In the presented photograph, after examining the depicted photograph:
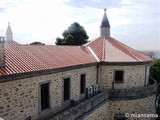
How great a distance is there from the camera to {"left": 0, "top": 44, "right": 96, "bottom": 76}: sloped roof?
43.0ft

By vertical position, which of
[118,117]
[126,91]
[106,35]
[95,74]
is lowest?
[118,117]

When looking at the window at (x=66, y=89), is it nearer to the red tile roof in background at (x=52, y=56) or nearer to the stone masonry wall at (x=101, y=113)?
the red tile roof in background at (x=52, y=56)

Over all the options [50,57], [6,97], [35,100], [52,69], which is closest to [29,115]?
[35,100]

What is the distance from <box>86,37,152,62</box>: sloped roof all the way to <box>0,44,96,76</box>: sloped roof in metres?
3.79

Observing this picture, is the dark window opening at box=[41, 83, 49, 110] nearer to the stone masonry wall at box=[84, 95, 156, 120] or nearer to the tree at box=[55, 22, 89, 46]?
the stone masonry wall at box=[84, 95, 156, 120]

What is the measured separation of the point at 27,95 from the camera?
1355cm

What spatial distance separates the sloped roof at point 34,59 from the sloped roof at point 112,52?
149 inches

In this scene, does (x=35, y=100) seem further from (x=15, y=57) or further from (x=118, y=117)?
(x=118, y=117)

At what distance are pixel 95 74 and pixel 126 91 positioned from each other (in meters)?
3.49

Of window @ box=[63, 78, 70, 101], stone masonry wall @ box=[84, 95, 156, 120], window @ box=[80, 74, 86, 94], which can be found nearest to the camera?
window @ box=[63, 78, 70, 101]

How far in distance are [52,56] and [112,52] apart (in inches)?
354

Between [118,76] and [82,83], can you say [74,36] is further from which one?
[82,83]

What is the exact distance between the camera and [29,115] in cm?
1377

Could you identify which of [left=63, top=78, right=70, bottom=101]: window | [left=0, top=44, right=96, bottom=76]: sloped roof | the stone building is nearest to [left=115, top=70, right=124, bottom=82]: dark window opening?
the stone building
